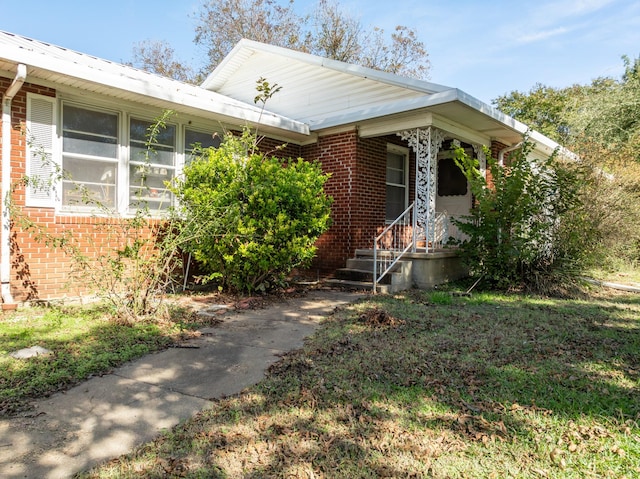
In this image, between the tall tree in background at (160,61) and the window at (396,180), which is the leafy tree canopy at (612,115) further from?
the tall tree in background at (160,61)

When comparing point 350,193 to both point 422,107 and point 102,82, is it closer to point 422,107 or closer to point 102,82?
point 422,107

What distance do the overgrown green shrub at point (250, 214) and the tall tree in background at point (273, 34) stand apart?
1801 centimetres

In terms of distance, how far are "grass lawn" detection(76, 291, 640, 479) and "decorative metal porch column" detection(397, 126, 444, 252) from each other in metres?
3.69

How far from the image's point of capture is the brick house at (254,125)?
5.64 m

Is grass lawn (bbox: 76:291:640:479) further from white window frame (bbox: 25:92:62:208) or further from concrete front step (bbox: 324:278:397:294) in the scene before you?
white window frame (bbox: 25:92:62:208)

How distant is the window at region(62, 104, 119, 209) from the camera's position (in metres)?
6.21

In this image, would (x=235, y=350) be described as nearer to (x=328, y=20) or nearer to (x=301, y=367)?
(x=301, y=367)

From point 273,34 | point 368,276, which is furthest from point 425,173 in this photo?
point 273,34

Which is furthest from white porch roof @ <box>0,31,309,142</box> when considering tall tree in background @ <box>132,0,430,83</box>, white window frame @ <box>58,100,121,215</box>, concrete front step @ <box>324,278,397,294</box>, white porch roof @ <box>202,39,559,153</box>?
tall tree in background @ <box>132,0,430,83</box>

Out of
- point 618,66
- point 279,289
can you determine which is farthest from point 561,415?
point 618,66

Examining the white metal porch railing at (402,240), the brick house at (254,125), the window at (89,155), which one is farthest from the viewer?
the white metal porch railing at (402,240)

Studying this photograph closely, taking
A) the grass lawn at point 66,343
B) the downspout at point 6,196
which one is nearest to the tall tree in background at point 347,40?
the downspout at point 6,196

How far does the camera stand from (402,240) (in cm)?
952

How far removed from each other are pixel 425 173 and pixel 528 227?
201 centimetres
